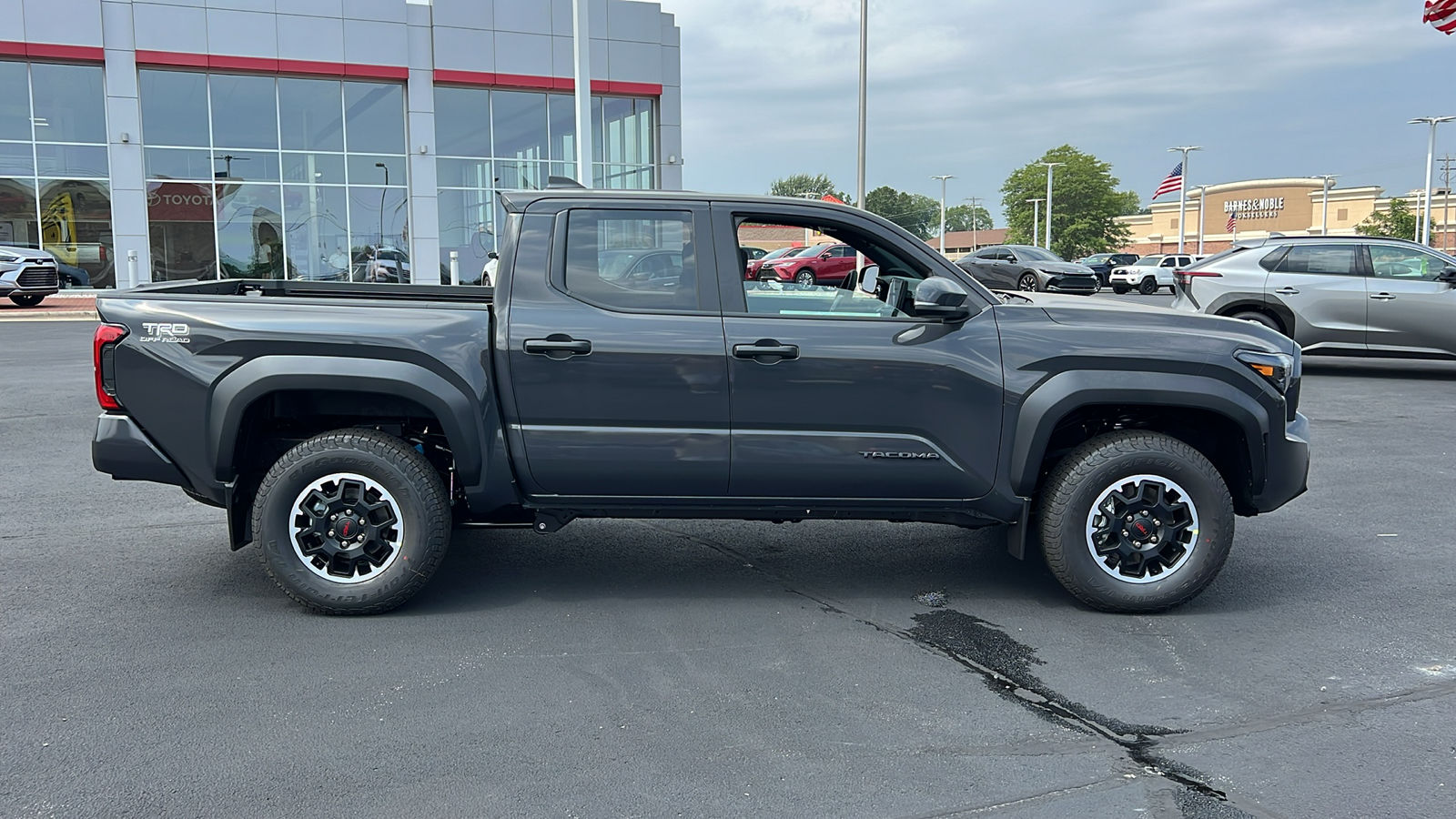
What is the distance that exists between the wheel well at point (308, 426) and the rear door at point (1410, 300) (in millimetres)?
11815

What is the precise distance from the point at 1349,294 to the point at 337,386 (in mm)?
12166

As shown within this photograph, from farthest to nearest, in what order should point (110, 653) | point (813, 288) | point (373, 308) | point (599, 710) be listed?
point (813, 288)
point (373, 308)
point (110, 653)
point (599, 710)

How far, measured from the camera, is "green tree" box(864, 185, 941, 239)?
15227 centimetres

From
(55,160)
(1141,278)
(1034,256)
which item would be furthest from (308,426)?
(1141,278)

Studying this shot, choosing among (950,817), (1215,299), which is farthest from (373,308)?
(1215,299)

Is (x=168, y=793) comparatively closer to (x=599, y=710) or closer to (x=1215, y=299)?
(x=599, y=710)

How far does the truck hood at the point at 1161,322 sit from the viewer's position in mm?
5004

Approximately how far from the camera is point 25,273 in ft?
79.2

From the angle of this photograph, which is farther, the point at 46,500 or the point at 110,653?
the point at 46,500

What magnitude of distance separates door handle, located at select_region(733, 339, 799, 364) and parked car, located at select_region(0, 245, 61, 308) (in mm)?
24771

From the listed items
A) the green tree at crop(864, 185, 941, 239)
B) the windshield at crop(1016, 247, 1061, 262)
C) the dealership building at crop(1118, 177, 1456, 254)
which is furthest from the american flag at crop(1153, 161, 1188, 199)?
the green tree at crop(864, 185, 941, 239)

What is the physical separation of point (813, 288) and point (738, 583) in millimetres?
1502

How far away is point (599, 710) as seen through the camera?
3.92 metres

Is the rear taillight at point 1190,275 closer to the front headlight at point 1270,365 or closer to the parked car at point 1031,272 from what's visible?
the front headlight at point 1270,365
